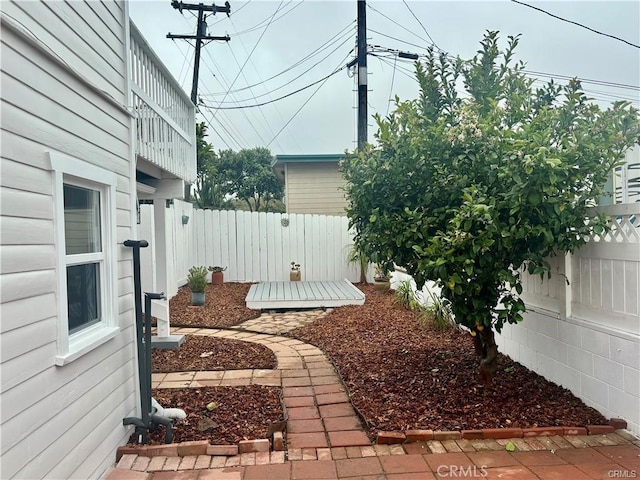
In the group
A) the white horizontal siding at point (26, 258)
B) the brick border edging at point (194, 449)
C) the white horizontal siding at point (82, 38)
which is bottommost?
the brick border edging at point (194, 449)

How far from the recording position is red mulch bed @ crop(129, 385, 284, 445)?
2988 millimetres

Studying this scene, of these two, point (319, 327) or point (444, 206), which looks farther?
point (319, 327)

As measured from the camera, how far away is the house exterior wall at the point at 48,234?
1.76 m

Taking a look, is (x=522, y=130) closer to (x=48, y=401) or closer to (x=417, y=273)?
(x=417, y=273)

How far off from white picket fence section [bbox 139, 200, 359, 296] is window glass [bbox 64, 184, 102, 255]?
7043 mm

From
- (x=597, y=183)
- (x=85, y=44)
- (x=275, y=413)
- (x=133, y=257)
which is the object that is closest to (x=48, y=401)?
(x=133, y=257)

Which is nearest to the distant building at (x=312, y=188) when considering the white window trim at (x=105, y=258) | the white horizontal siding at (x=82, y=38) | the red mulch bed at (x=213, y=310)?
the red mulch bed at (x=213, y=310)

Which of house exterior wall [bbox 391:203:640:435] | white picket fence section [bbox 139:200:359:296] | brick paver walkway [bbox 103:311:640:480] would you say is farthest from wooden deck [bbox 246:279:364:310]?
brick paver walkway [bbox 103:311:640:480]

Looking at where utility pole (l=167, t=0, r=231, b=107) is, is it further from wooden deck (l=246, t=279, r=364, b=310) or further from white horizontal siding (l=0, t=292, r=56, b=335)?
white horizontal siding (l=0, t=292, r=56, b=335)

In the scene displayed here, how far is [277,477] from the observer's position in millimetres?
2500

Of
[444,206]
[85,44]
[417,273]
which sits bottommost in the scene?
[417,273]

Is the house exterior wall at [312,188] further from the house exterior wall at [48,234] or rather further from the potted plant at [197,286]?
the house exterior wall at [48,234]

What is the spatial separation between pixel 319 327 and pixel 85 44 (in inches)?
183

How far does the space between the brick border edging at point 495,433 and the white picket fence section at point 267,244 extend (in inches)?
286
